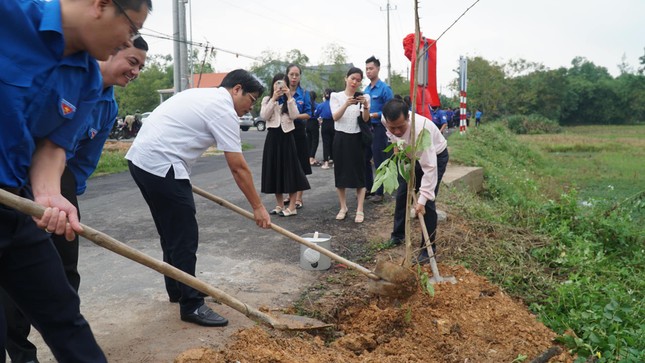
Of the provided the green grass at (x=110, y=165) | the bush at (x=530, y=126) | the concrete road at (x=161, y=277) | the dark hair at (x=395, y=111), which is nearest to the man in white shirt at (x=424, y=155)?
the dark hair at (x=395, y=111)

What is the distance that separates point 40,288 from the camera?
191 centimetres

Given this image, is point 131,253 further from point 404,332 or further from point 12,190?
point 404,332

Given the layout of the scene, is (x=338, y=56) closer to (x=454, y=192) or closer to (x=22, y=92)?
(x=454, y=192)

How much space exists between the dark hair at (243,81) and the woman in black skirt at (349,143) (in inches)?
106

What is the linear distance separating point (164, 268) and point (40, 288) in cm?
53

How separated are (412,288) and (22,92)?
269 centimetres

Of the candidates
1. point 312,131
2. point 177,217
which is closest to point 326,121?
point 312,131

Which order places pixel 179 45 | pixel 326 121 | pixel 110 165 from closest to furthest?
pixel 326 121
pixel 110 165
pixel 179 45

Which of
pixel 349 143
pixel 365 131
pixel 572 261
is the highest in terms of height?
pixel 365 131

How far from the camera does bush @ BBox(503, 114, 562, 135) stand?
Answer: 36375mm

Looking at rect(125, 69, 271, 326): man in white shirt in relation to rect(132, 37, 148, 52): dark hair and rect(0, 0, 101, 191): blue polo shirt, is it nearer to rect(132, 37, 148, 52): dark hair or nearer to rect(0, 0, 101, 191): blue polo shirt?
rect(132, 37, 148, 52): dark hair

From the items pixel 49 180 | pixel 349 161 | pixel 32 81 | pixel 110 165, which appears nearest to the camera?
pixel 32 81

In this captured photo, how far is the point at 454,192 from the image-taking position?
702 cm

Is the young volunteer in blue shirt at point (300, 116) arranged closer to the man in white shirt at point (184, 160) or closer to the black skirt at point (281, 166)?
the black skirt at point (281, 166)
